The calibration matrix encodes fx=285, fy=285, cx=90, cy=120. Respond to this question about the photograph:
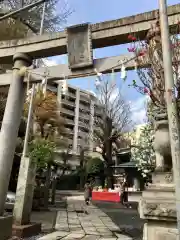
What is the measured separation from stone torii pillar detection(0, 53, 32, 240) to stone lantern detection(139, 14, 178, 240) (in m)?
3.82

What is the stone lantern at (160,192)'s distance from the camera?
4754 millimetres

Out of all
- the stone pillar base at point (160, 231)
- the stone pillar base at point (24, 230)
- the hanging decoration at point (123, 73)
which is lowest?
the stone pillar base at point (24, 230)

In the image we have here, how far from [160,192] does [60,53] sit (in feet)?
17.1


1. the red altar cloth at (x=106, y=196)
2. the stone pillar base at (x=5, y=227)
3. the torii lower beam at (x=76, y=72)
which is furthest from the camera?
the red altar cloth at (x=106, y=196)

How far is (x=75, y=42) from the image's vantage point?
7.95 meters

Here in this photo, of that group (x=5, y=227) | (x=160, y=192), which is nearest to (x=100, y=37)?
(x=160, y=192)

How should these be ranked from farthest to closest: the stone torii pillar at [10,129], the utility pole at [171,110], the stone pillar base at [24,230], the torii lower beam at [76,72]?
1. the stone pillar base at [24,230]
2. the torii lower beam at [76,72]
3. the stone torii pillar at [10,129]
4. the utility pole at [171,110]

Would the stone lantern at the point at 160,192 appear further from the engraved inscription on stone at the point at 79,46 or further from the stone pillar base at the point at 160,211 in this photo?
the engraved inscription on stone at the point at 79,46

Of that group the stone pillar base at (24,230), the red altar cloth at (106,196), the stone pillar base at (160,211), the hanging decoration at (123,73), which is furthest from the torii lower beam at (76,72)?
the red altar cloth at (106,196)

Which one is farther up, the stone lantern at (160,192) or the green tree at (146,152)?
the green tree at (146,152)

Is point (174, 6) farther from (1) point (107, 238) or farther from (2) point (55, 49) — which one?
(1) point (107, 238)

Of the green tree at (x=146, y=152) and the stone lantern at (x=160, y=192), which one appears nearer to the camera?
the stone lantern at (x=160, y=192)

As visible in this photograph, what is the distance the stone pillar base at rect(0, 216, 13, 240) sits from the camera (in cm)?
695

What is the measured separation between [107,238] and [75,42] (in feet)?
18.4
